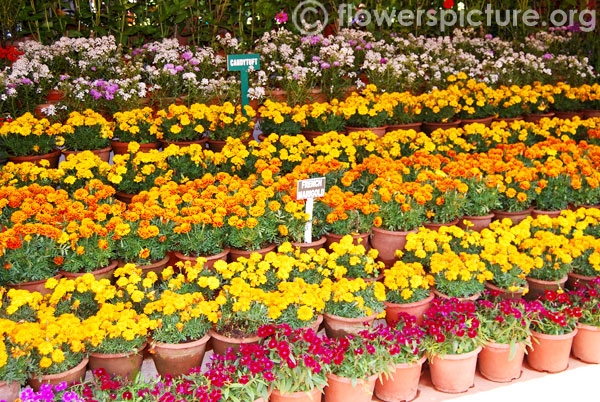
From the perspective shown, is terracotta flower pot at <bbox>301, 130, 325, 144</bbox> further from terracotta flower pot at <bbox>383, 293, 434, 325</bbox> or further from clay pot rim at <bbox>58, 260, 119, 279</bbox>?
clay pot rim at <bbox>58, 260, 119, 279</bbox>

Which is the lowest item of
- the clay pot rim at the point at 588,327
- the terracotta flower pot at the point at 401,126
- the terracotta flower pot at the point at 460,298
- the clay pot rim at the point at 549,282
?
the clay pot rim at the point at 588,327

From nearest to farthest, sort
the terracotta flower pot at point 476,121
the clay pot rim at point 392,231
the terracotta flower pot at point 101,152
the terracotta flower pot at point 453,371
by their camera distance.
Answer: the terracotta flower pot at point 453,371, the clay pot rim at point 392,231, the terracotta flower pot at point 101,152, the terracotta flower pot at point 476,121

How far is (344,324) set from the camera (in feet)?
9.94

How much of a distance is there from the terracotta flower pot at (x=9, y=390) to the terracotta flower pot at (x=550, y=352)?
2390 millimetres

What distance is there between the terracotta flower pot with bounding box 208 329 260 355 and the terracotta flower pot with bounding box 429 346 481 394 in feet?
2.85

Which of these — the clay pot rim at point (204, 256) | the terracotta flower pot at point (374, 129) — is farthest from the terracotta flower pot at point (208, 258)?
the terracotta flower pot at point (374, 129)

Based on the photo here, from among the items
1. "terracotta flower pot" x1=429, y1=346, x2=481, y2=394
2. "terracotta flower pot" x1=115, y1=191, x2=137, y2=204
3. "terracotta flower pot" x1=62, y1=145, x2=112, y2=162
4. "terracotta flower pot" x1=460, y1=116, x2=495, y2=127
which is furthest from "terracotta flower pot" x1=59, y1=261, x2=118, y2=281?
"terracotta flower pot" x1=460, y1=116, x2=495, y2=127

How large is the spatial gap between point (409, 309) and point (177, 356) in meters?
1.20

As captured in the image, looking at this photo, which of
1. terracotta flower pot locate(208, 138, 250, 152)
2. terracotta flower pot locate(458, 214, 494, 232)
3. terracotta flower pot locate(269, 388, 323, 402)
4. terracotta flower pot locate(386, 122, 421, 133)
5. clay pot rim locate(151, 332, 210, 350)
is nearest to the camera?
terracotta flower pot locate(269, 388, 323, 402)

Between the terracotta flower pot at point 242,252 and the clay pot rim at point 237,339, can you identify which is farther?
the terracotta flower pot at point 242,252

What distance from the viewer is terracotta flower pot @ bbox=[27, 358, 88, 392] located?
2.53 metres

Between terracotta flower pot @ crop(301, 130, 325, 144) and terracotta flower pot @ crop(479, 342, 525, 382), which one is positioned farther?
terracotta flower pot @ crop(301, 130, 325, 144)

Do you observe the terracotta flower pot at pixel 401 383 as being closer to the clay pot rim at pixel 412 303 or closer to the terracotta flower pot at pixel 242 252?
the clay pot rim at pixel 412 303

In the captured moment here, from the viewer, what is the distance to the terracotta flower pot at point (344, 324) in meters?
3.01
